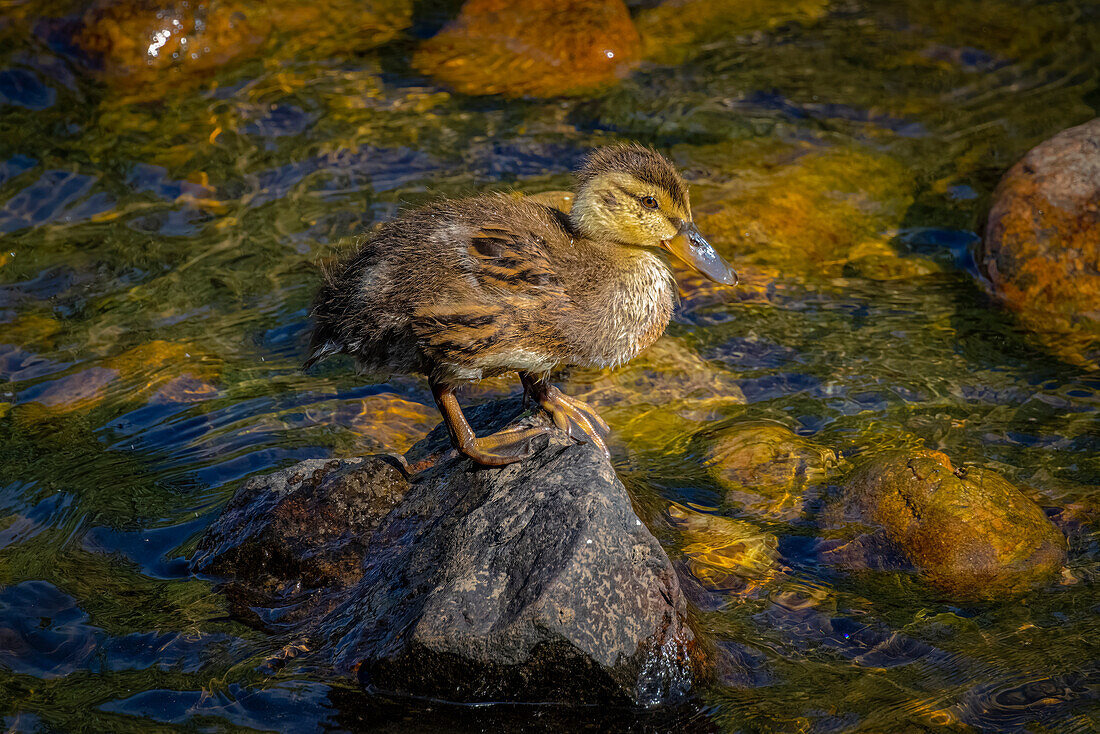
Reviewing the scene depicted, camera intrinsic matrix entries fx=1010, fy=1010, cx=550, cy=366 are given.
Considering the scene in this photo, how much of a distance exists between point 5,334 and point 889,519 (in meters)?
5.95

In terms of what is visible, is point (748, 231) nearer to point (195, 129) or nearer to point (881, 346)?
point (881, 346)

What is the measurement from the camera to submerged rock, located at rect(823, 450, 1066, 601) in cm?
494

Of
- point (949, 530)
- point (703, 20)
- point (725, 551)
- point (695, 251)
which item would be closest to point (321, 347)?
point (695, 251)

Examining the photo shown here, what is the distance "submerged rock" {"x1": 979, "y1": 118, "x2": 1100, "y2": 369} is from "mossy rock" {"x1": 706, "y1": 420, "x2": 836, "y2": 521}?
221 centimetres

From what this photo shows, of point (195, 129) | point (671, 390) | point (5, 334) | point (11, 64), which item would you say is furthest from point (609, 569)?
point (11, 64)

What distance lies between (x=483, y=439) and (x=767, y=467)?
70.2 inches

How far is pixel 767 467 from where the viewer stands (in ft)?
19.0

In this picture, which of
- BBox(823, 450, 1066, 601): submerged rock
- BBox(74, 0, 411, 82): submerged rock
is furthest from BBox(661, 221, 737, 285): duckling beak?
BBox(74, 0, 411, 82): submerged rock

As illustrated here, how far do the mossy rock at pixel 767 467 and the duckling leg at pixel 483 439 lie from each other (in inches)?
47.7

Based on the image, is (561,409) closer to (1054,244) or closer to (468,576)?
(468,576)

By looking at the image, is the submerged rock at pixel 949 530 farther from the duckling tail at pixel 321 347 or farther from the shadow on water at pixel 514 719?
the duckling tail at pixel 321 347

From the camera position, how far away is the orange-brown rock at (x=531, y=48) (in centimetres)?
977

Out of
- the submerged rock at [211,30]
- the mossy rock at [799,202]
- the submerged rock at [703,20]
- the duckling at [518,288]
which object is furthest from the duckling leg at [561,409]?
the submerged rock at [211,30]

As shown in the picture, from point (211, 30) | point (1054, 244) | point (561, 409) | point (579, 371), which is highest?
point (211, 30)
